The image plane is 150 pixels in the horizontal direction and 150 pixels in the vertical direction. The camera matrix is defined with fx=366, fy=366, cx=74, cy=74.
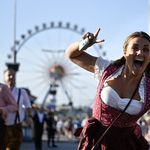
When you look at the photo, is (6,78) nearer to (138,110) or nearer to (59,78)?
(138,110)

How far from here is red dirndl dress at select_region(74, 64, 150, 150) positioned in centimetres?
299

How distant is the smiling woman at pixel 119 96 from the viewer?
2977 millimetres

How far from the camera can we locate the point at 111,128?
301cm

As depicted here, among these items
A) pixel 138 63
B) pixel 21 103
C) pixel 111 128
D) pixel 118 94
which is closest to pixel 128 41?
pixel 138 63

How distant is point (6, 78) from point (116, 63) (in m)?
3.22

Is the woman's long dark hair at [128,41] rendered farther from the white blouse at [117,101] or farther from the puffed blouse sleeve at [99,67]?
the white blouse at [117,101]

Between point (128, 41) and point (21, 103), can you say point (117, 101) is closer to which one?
point (128, 41)

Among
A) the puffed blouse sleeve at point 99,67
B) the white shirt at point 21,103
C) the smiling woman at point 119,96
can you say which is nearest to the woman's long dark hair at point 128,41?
the smiling woman at point 119,96

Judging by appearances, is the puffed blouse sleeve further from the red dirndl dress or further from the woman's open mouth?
the woman's open mouth

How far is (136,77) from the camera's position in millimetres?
3148

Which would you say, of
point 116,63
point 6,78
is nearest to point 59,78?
point 6,78

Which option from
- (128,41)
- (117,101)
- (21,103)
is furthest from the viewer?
(21,103)

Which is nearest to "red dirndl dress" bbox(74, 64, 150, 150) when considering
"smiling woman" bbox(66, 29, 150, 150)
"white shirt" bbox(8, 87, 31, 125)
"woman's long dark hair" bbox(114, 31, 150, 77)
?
"smiling woman" bbox(66, 29, 150, 150)

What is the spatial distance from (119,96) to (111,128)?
27 centimetres
